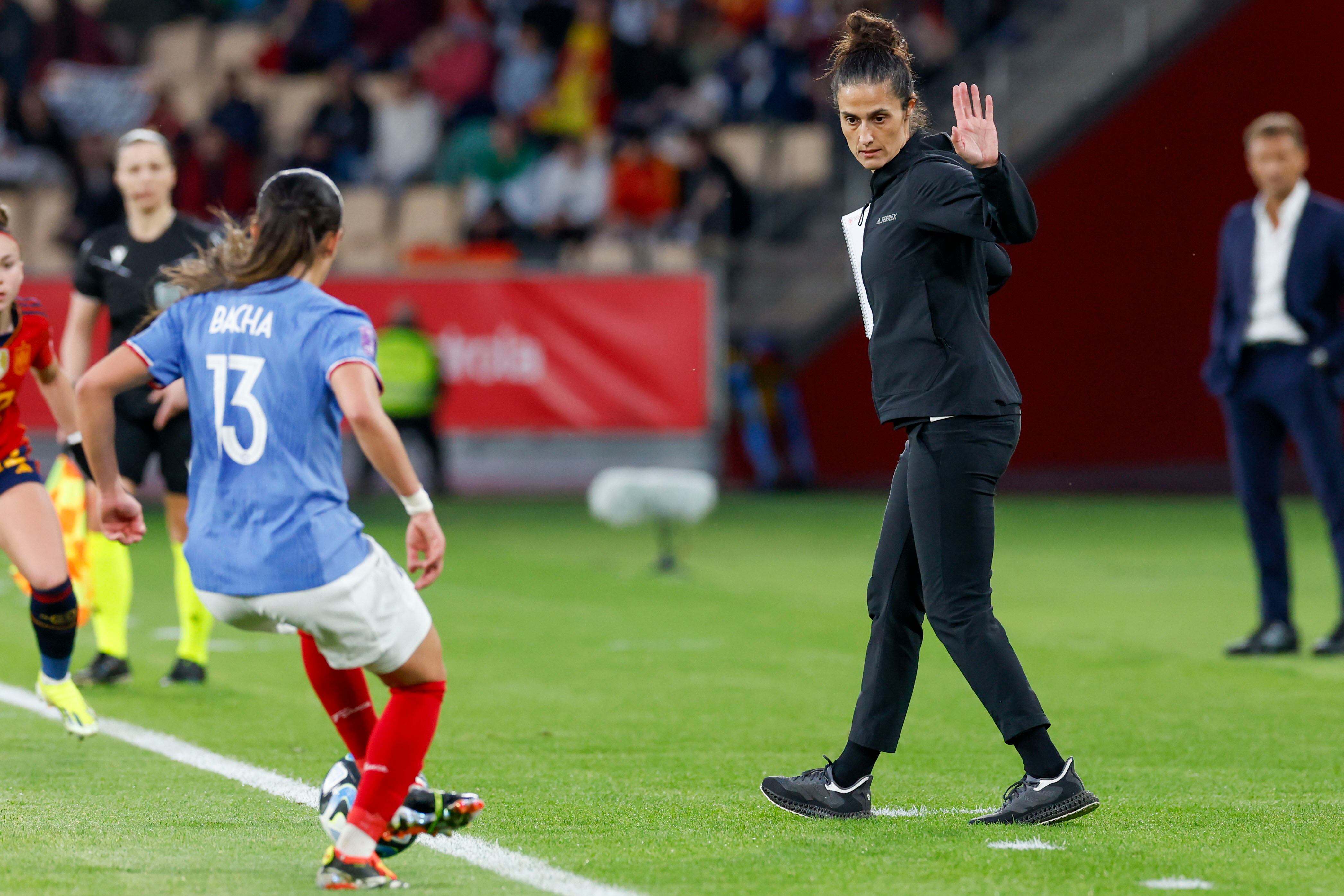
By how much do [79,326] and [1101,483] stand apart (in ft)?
43.1

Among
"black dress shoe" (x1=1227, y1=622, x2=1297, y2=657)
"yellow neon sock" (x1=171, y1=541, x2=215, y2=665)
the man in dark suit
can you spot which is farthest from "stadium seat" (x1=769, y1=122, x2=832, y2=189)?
"yellow neon sock" (x1=171, y1=541, x2=215, y2=665)

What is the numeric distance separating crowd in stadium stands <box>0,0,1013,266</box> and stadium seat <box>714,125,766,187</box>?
8.5 inches

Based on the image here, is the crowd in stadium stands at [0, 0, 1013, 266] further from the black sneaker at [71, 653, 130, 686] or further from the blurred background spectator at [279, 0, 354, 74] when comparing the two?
the black sneaker at [71, 653, 130, 686]

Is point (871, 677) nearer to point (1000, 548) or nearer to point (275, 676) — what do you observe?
point (275, 676)

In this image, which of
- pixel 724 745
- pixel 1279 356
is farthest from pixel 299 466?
pixel 1279 356

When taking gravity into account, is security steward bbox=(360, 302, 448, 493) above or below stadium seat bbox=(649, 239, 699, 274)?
below

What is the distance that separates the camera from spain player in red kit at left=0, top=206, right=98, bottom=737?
607cm

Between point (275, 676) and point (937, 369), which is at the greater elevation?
point (937, 369)

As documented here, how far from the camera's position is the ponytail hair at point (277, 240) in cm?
421

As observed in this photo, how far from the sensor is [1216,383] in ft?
29.1

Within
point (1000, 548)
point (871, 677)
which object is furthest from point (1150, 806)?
point (1000, 548)

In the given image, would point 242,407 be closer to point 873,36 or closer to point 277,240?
point 277,240

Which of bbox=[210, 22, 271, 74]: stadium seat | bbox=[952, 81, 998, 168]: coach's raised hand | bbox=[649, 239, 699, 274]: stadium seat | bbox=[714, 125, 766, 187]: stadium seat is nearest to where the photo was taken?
bbox=[952, 81, 998, 168]: coach's raised hand

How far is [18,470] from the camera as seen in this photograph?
627cm
